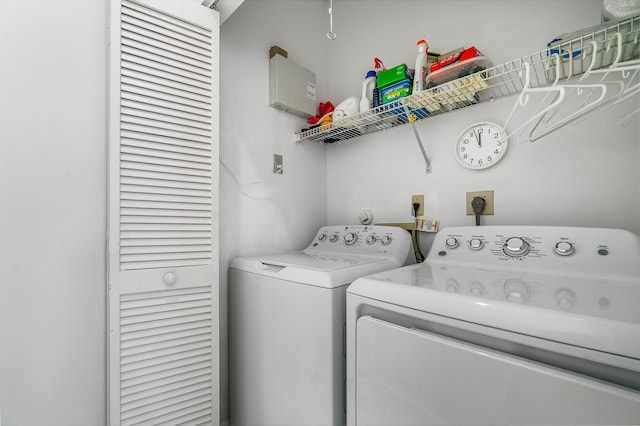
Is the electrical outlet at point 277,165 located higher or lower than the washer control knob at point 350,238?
higher

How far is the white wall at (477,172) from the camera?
3.75ft

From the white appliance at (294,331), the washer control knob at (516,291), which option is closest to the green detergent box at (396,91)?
the white appliance at (294,331)

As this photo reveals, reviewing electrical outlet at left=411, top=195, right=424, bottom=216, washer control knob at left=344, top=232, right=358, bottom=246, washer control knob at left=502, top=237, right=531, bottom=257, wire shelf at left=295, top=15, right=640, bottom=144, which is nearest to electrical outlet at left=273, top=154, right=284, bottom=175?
wire shelf at left=295, top=15, right=640, bottom=144

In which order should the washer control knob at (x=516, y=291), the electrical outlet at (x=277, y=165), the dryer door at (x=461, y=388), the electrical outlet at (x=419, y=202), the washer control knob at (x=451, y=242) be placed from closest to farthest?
the dryer door at (x=461, y=388) → the washer control knob at (x=516, y=291) → the washer control knob at (x=451, y=242) → the electrical outlet at (x=419, y=202) → the electrical outlet at (x=277, y=165)

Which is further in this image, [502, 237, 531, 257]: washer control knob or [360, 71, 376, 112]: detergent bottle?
[360, 71, 376, 112]: detergent bottle

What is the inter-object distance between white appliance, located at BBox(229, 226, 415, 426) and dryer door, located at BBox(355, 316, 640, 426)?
134 mm

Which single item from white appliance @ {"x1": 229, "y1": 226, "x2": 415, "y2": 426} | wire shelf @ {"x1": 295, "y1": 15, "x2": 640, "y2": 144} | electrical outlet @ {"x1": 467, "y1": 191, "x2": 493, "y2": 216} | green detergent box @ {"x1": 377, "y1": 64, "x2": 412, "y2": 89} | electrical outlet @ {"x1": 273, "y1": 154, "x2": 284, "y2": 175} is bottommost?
white appliance @ {"x1": 229, "y1": 226, "x2": 415, "y2": 426}

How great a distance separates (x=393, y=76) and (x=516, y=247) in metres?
1.04

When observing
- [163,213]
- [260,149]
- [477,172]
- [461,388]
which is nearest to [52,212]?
[163,213]

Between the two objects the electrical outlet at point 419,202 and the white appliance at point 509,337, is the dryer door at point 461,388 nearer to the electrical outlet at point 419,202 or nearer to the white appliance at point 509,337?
the white appliance at point 509,337

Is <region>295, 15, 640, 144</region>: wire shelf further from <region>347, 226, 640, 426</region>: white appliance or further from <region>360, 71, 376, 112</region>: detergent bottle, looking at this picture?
<region>347, 226, 640, 426</region>: white appliance

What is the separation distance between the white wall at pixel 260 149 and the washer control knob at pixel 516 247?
1201 mm

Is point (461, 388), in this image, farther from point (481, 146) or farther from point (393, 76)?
point (393, 76)

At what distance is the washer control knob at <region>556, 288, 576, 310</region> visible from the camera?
2.09 feet
